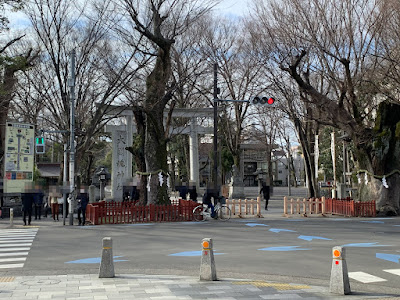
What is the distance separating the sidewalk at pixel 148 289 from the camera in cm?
660

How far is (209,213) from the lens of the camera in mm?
21453

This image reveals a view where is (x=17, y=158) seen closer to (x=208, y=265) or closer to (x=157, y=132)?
(x=157, y=132)

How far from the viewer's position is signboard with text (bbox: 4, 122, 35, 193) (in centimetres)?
1973

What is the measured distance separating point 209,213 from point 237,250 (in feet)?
32.4

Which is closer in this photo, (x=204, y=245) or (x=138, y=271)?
(x=204, y=245)

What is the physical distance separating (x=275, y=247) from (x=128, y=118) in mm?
24924

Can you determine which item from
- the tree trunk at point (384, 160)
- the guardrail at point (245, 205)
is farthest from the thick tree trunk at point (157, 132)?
the tree trunk at point (384, 160)

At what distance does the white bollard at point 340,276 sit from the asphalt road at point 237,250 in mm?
623

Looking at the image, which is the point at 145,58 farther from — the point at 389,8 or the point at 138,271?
the point at 138,271

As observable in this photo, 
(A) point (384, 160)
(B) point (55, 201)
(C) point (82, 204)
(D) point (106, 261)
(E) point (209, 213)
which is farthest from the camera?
(A) point (384, 160)

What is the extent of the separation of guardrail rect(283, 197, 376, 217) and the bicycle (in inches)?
122

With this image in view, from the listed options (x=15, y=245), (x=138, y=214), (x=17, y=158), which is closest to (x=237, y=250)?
(x=15, y=245)

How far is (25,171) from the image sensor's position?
66.0ft

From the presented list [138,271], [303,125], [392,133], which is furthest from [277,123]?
[138,271]
